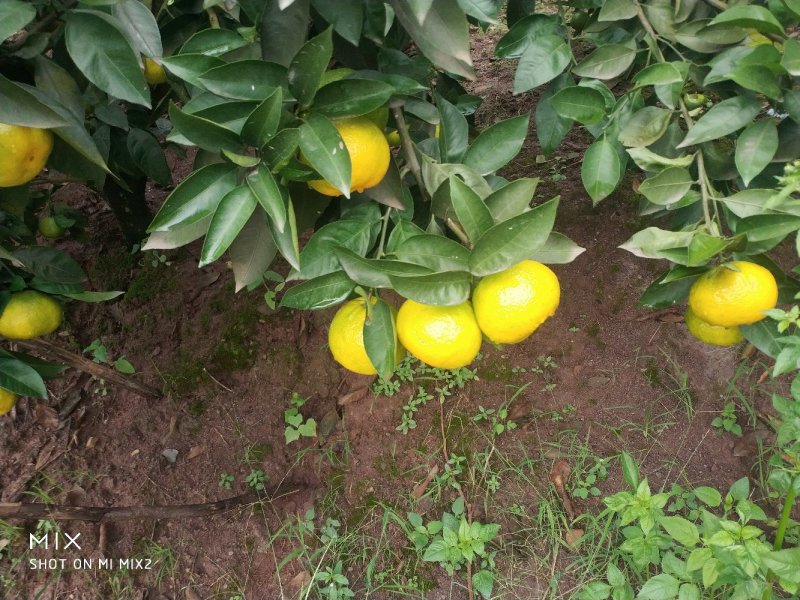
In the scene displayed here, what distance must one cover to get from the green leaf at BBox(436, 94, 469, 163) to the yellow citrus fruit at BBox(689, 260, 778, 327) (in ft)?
1.78

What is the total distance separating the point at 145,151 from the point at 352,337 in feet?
3.49

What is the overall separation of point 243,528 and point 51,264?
1040 mm

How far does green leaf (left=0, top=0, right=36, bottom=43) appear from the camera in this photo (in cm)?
84

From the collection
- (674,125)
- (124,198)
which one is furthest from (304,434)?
(674,125)

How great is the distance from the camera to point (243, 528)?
1.95 metres

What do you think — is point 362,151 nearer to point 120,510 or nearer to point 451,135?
point 451,135

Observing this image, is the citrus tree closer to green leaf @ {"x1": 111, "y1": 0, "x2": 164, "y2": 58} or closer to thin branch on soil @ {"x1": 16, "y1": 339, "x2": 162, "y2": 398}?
green leaf @ {"x1": 111, "y1": 0, "x2": 164, "y2": 58}

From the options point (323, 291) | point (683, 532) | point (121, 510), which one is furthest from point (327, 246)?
point (121, 510)

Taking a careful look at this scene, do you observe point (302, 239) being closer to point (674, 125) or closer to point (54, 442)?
point (54, 442)

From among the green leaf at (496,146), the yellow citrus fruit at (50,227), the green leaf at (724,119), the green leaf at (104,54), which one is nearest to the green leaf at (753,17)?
the green leaf at (724,119)

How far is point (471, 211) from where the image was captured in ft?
3.10

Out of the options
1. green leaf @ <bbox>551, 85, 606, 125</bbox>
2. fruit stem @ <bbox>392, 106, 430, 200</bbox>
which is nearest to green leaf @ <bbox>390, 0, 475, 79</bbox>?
fruit stem @ <bbox>392, 106, 430, 200</bbox>

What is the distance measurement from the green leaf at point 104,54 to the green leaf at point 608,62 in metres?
0.93

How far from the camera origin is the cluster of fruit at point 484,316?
91 centimetres
